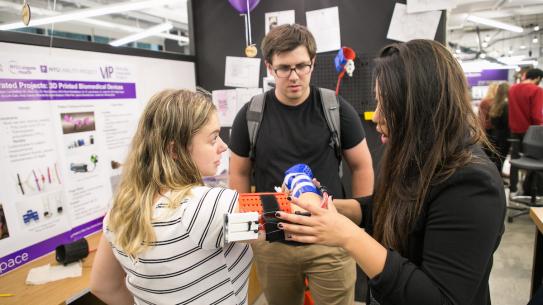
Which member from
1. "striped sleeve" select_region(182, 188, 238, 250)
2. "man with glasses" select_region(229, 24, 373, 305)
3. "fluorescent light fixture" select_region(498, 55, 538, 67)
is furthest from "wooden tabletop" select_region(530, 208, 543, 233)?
"fluorescent light fixture" select_region(498, 55, 538, 67)

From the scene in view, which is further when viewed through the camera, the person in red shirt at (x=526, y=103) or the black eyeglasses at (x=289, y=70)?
the person in red shirt at (x=526, y=103)

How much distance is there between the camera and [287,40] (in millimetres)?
1521

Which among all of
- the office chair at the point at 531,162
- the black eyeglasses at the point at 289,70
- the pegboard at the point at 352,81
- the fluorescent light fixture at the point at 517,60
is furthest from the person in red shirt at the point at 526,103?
the fluorescent light fixture at the point at 517,60

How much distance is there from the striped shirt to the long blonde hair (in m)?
0.05

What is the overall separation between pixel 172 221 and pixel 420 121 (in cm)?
64

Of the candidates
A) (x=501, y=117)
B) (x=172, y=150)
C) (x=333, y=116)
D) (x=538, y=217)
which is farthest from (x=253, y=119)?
(x=501, y=117)

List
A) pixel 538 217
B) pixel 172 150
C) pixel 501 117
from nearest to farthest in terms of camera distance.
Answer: pixel 172 150
pixel 538 217
pixel 501 117

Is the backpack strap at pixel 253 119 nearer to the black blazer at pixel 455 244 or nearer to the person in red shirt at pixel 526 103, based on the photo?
the black blazer at pixel 455 244

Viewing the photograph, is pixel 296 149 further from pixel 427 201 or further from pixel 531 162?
pixel 531 162

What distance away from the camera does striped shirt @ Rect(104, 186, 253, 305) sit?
2.74 feet

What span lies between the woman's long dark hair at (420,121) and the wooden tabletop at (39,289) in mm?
1229

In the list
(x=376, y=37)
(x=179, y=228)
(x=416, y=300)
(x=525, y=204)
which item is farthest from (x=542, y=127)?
(x=179, y=228)

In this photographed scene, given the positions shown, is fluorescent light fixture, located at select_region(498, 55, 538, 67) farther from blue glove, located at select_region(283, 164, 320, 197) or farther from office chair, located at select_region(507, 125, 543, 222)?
blue glove, located at select_region(283, 164, 320, 197)

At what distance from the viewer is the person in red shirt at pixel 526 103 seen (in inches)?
171
